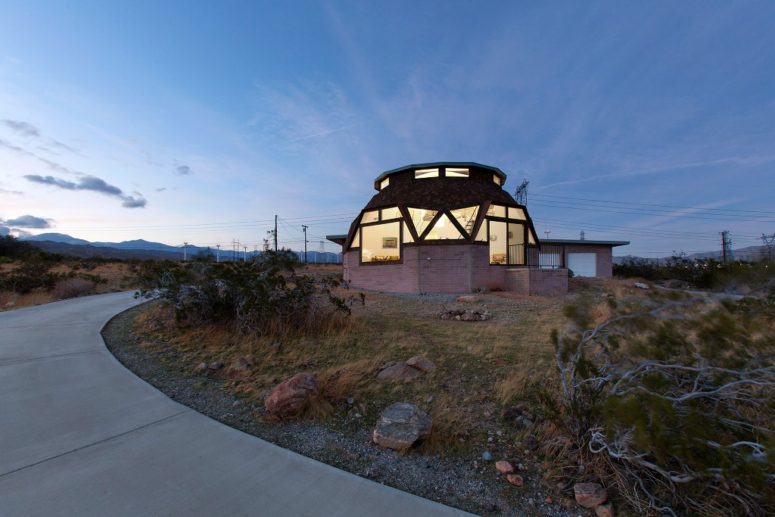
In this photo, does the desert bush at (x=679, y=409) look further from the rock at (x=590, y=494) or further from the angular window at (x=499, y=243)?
the angular window at (x=499, y=243)

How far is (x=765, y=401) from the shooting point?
6.58 ft

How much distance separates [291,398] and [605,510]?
254 centimetres

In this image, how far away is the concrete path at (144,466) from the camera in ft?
6.56

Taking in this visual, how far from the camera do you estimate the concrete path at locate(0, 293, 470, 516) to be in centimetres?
200

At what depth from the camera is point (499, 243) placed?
655 inches

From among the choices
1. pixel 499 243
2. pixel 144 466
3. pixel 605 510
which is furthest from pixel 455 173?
pixel 144 466

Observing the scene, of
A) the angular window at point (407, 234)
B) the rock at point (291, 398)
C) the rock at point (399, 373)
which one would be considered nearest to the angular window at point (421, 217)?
the angular window at point (407, 234)

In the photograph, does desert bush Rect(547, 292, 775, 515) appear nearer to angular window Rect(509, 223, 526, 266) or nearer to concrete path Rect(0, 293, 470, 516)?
concrete path Rect(0, 293, 470, 516)

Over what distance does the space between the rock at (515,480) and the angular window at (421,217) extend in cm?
1387

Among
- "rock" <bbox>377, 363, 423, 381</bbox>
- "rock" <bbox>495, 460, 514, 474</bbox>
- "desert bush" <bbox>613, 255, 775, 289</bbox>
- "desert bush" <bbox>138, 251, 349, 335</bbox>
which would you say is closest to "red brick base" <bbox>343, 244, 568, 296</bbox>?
"desert bush" <bbox>613, 255, 775, 289</bbox>

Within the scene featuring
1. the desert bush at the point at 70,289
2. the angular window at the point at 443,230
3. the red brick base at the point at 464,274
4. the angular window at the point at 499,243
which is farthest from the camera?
the angular window at the point at 499,243

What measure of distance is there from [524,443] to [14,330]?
9062 millimetres

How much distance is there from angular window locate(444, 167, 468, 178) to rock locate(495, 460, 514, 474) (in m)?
17.2

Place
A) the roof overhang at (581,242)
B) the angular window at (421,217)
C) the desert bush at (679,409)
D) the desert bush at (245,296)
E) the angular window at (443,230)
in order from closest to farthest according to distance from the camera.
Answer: the desert bush at (679,409), the desert bush at (245,296), the angular window at (443,230), the angular window at (421,217), the roof overhang at (581,242)
